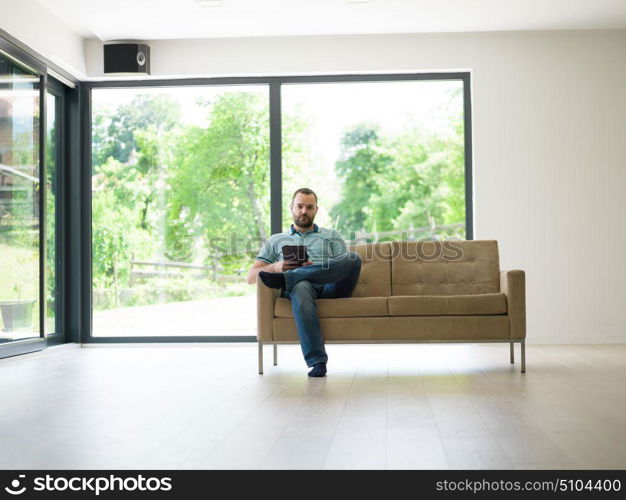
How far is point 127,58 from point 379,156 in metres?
2.25

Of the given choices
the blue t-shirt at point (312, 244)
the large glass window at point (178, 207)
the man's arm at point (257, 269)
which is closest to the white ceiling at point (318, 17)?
the large glass window at point (178, 207)

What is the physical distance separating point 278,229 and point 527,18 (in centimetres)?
261

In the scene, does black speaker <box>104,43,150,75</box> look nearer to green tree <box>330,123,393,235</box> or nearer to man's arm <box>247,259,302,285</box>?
green tree <box>330,123,393,235</box>

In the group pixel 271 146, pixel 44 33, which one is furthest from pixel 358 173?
pixel 44 33

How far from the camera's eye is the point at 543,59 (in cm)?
661

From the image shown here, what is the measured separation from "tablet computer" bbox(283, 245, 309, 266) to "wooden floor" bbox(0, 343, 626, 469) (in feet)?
2.23

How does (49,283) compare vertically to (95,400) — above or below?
above

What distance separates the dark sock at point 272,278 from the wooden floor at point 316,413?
54 centimetres

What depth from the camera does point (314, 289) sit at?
4699mm

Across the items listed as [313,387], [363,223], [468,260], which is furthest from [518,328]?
[363,223]

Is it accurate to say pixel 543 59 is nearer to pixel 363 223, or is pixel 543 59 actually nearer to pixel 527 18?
pixel 527 18

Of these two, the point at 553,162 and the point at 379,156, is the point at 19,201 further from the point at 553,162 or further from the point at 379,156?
the point at 553,162

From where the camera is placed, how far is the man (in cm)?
454

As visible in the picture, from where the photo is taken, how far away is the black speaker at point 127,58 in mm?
6672
